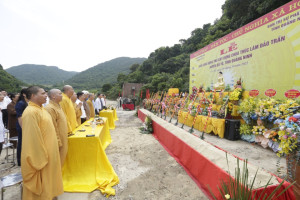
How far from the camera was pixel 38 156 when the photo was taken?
1719 millimetres

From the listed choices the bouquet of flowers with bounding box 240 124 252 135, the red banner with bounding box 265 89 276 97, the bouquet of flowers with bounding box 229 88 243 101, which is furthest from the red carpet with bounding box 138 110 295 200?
the red banner with bounding box 265 89 276 97

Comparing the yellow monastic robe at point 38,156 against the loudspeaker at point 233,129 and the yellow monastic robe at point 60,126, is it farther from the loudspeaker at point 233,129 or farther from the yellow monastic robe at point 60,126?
the loudspeaker at point 233,129

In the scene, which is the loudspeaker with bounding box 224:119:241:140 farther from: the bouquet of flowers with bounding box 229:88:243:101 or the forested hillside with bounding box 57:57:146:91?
the forested hillside with bounding box 57:57:146:91

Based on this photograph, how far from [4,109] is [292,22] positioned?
9.29m

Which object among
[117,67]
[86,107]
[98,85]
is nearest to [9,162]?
[86,107]

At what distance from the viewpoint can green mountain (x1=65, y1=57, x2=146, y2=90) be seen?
6133cm

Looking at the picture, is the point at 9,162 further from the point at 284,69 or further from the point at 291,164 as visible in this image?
the point at 284,69

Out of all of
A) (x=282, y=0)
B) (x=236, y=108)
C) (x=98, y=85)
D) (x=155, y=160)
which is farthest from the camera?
(x=98, y=85)

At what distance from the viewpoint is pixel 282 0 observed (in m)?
8.81

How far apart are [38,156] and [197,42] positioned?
29.7 m

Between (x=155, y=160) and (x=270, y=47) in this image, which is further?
(x=270, y=47)

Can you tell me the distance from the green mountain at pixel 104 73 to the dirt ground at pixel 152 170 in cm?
5547

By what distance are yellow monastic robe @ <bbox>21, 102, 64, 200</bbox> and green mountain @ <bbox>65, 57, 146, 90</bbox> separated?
57.3 meters

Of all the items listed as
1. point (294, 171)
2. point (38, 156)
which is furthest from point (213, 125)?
point (38, 156)
